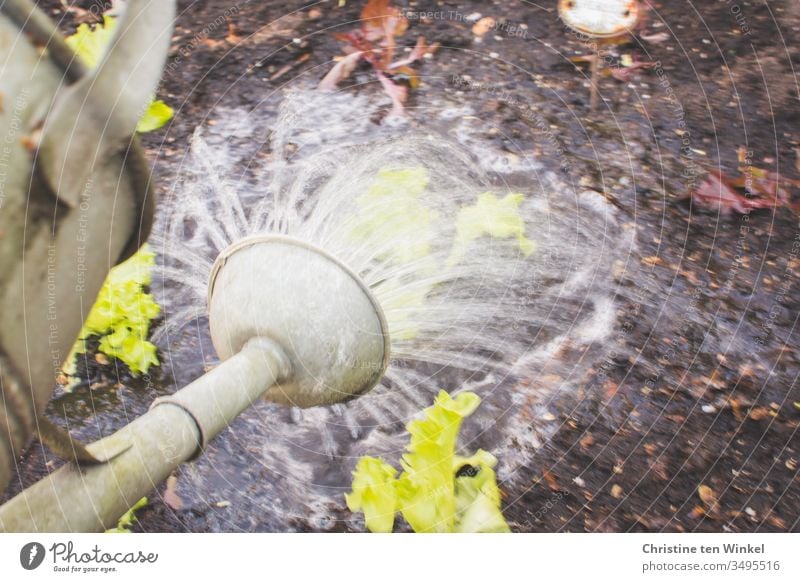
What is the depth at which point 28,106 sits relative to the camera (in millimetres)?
706

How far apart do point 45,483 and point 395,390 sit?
419mm

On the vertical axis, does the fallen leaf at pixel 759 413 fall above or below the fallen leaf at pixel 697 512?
above

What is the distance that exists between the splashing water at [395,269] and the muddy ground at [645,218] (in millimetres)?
36

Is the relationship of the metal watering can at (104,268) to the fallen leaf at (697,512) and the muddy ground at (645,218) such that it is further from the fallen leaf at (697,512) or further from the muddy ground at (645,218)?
the fallen leaf at (697,512)

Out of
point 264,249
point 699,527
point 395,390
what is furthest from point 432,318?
point 699,527

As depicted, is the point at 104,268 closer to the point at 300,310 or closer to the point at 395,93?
the point at 300,310

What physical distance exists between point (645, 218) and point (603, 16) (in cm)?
26

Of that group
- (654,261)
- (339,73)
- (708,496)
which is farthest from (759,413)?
(339,73)

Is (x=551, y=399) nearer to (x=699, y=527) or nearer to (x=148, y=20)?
(x=699, y=527)

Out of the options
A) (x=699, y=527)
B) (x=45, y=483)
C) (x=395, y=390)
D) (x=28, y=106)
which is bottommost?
(x=699, y=527)

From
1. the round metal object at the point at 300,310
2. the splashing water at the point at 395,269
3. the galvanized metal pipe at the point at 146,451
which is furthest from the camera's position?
the splashing water at the point at 395,269

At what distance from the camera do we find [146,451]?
65cm

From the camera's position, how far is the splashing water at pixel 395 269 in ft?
2.73
